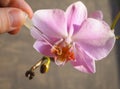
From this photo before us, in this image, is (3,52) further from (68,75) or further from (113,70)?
(113,70)

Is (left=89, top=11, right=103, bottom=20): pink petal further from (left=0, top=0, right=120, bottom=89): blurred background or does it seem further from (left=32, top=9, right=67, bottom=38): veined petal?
(left=0, top=0, right=120, bottom=89): blurred background

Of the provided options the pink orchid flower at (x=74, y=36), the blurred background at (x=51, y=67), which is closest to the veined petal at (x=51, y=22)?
the pink orchid flower at (x=74, y=36)

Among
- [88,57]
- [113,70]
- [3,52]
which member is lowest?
[113,70]

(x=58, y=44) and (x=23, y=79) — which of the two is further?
(x=23, y=79)

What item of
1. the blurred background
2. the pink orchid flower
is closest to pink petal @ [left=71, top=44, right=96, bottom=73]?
the pink orchid flower

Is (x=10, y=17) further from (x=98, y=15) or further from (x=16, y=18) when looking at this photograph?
(x=98, y=15)

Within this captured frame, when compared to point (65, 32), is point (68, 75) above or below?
below

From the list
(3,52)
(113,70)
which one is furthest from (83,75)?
(3,52)

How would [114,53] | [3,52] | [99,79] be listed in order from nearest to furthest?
[3,52]
[99,79]
[114,53]
